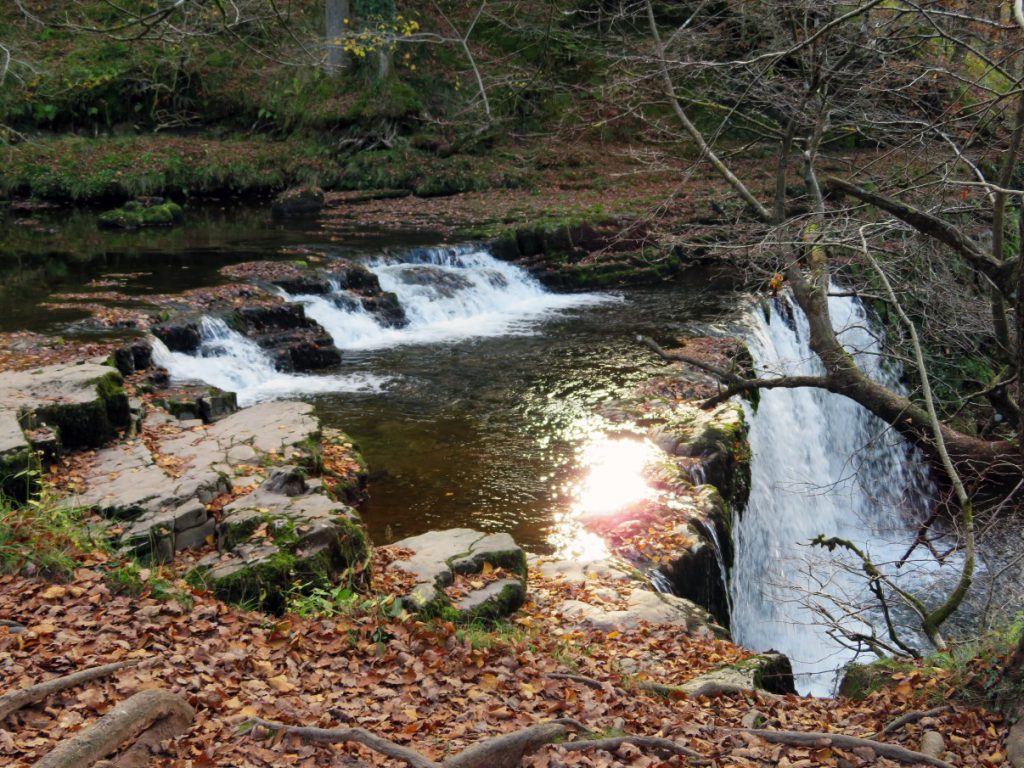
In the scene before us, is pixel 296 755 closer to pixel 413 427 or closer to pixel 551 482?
pixel 551 482

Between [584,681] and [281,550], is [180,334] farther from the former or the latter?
[584,681]

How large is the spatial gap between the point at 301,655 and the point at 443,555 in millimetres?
2006

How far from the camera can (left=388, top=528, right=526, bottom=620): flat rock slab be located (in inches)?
229

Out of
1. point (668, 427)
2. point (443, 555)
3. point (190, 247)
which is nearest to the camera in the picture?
point (443, 555)

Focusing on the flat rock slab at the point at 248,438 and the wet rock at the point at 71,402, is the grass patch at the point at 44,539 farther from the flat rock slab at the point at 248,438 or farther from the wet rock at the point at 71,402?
the wet rock at the point at 71,402

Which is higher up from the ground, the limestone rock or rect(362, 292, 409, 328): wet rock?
rect(362, 292, 409, 328): wet rock

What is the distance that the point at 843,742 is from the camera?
4203mm

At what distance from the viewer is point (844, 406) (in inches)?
514

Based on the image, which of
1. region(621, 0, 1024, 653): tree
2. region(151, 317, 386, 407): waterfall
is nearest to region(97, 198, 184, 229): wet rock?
region(151, 317, 386, 407): waterfall

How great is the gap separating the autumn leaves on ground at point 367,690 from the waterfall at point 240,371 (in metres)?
6.43

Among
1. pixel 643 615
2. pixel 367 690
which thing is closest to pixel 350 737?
pixel 367 690

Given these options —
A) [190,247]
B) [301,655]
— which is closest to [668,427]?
[301,655]

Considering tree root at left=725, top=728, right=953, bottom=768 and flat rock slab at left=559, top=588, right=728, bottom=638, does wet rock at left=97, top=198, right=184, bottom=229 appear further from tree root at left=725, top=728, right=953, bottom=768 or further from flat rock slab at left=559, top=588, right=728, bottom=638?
tree root at left=725, top=728, right=953, bottom=768

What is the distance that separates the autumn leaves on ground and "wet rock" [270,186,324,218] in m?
17.6
